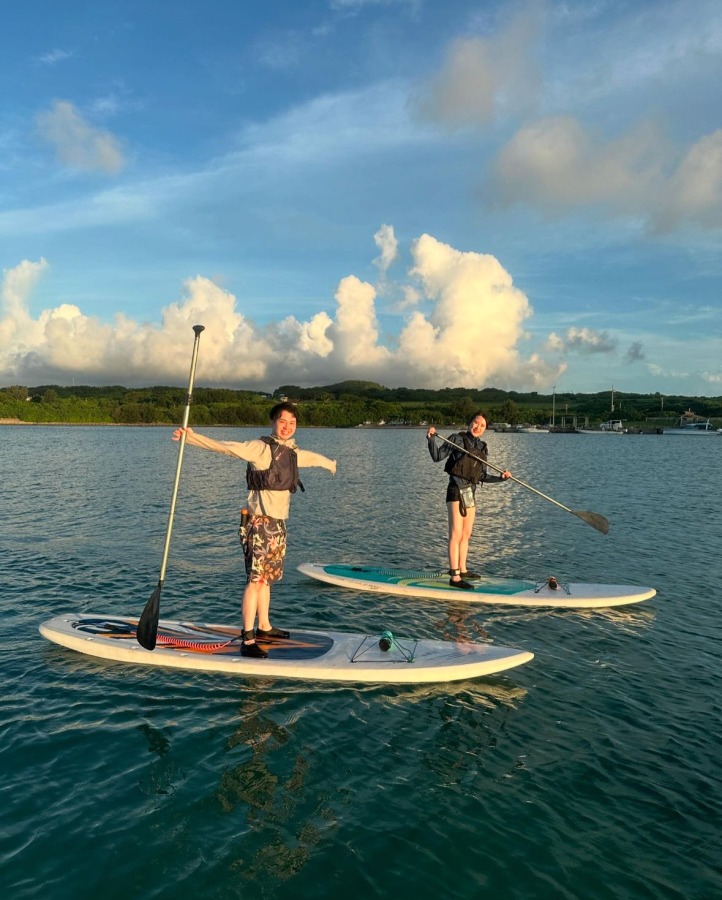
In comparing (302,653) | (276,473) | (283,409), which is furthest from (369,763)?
(283,409)

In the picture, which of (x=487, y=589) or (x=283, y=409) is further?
(x=487, y=589)

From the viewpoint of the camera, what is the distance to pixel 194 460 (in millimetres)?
64312

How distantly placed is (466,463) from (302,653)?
594cm

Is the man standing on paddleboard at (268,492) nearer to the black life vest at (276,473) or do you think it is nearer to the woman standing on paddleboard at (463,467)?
the black life vest at (276,473)

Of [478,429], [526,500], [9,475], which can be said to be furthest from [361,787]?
[9,475]

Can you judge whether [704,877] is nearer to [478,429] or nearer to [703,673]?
[703,673]

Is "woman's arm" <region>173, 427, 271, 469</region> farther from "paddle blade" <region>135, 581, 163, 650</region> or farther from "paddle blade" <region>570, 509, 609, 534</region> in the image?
"paddle blade" <region>570, 509, 609, 534</region>

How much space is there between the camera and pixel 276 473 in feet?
28.9

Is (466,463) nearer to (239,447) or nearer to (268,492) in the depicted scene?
(268,492)

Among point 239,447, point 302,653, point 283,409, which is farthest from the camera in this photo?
point 302,653

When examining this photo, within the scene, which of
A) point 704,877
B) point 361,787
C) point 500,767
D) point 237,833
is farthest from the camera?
point 500,767

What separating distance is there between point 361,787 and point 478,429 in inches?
331

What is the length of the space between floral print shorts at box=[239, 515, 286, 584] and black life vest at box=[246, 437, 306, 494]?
0.48 m

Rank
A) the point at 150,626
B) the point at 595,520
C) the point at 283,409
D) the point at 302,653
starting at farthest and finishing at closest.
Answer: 1. the point at 595,520
2. the point at 302,653
3. the point at 150,626
4. the point at 283,409
